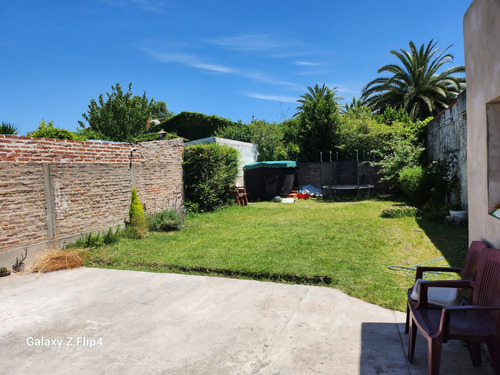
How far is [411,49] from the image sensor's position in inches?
821

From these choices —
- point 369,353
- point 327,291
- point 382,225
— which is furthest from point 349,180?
point 369,353

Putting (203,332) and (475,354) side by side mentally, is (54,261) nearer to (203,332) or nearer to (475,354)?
(203,332)

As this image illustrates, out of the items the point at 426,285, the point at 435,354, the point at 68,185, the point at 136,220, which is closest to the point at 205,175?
the point at 136,220

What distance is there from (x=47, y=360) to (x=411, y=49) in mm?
24127

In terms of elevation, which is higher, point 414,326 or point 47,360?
point 414,326

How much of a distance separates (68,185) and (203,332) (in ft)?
17.8

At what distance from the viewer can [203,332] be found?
335 centimetres

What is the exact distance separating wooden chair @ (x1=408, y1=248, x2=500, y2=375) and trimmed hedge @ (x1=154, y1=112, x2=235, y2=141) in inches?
1017

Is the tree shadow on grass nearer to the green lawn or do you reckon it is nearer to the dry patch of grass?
the green lawn

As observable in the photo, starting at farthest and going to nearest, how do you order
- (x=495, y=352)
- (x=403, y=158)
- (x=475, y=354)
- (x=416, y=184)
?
(x=403, y=158) < (x=416, y=184) < (x=475, y=354) < (x=495, y=352)

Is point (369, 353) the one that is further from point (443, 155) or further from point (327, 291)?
point (443, 155)

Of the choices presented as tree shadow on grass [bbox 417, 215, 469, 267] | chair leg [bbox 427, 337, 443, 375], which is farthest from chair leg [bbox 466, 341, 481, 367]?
tree shadow on grass [bbox 417, 215, 469, 267]

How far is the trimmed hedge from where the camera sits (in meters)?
28.5

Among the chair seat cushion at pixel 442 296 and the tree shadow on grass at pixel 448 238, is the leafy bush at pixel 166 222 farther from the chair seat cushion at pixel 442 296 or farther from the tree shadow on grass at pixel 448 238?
the chair seat cushion at pixel 442 296
